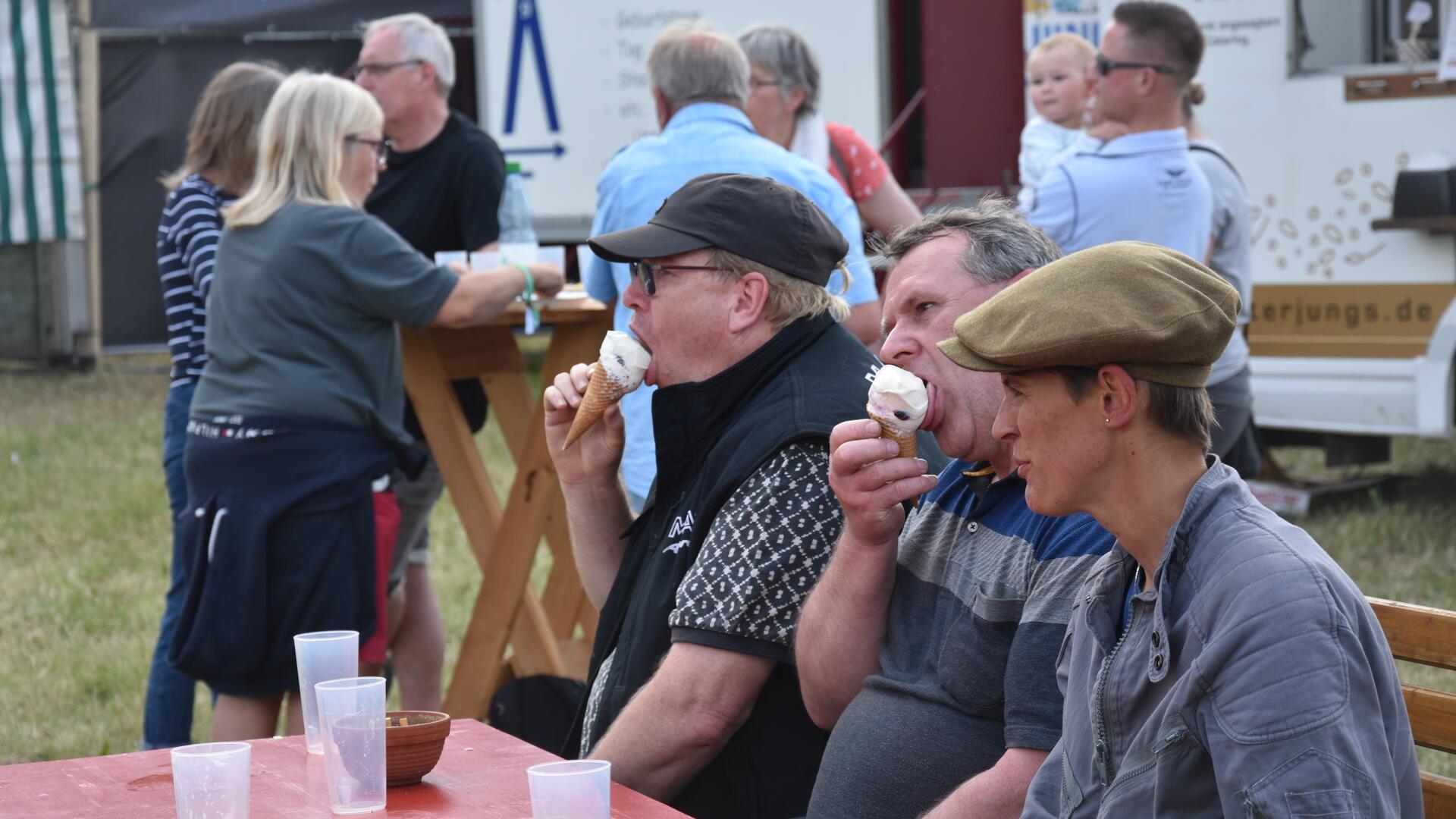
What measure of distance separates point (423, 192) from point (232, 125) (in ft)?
2.17

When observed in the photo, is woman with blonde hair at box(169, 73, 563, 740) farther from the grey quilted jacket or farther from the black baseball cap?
the grey quilted jacket

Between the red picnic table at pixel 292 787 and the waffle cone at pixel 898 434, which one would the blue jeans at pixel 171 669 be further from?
the waffle cone at pixel 898 434

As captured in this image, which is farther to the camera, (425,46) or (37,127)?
(37,127)

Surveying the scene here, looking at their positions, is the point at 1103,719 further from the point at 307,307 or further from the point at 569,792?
the point at 307,307

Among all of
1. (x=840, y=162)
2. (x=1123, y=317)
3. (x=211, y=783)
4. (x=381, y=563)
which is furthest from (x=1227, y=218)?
(x=211, y=783)

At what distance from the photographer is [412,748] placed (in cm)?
217

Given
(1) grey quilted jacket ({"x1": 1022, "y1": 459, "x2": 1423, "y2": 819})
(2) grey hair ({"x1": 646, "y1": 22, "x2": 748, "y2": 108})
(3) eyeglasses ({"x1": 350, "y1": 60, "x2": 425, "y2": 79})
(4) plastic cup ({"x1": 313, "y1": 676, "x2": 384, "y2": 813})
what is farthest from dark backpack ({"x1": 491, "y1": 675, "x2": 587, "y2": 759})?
(1) grey quilted jacket ({"x1": 1022, "y1": 459, "x2": 1423, "y2": 819})

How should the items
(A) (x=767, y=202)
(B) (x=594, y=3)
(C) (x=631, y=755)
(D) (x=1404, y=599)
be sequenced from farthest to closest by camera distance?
1. (B) (x=594, y=3)
2. (D) (x=1404, y=599)
3. (A) (x=767, y=202)
4. (C) (x=631, y=755)

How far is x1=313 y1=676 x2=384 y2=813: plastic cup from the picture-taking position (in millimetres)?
2027

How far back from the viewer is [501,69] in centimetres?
1054

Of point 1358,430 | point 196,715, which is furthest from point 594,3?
point 196,715

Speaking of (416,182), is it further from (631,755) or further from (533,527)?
(631,755)

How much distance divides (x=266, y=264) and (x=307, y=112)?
41 cm

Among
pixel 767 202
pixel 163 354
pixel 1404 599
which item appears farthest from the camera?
pixel 163 354
